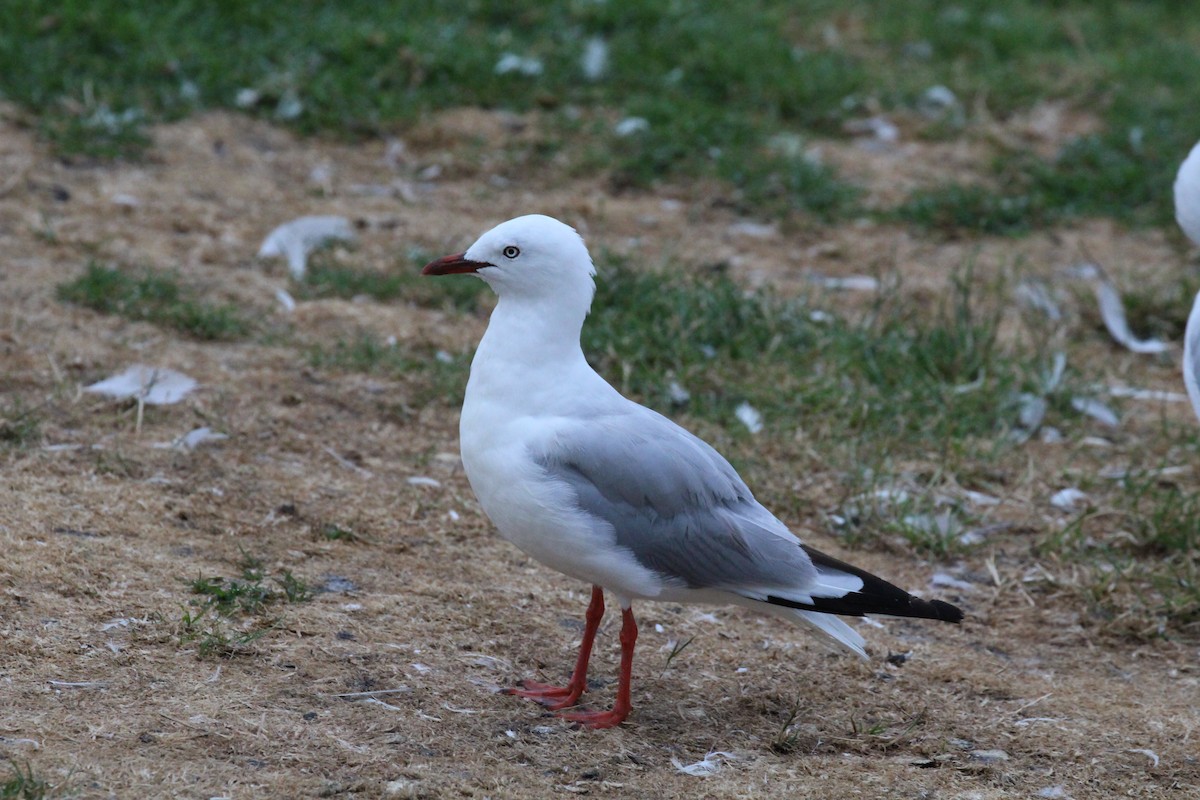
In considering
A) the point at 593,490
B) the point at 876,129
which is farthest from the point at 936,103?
the point at 593,490

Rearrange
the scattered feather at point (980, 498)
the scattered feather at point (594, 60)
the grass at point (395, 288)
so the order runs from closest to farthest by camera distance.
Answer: the scattered feather at point (980, 498) < the grass at point (395, 288) < the scattered feather at point (594, 60)

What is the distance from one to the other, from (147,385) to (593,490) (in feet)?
7.04

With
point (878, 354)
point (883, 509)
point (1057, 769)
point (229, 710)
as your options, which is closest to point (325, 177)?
point (878, 354)

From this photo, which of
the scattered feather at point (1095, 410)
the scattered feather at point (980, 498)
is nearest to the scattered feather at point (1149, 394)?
the scattered feather at point (1095, 410)

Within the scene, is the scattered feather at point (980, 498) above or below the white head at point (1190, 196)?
below

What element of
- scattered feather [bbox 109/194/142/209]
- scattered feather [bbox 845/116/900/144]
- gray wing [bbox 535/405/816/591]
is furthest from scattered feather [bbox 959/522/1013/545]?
scattered feather [bbox 109/194/142/209]

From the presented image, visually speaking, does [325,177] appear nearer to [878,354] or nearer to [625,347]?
[625,347]

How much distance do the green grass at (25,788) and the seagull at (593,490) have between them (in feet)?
3.89

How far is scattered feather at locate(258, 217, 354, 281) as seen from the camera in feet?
20.5

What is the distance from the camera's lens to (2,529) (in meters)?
3.80

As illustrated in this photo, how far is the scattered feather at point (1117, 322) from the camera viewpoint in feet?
20.6

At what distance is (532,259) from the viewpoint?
358 centimetres

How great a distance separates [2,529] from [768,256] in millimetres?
4109

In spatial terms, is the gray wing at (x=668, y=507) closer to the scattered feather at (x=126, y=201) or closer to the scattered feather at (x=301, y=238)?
the scattered feather at (x=301, y=238)
